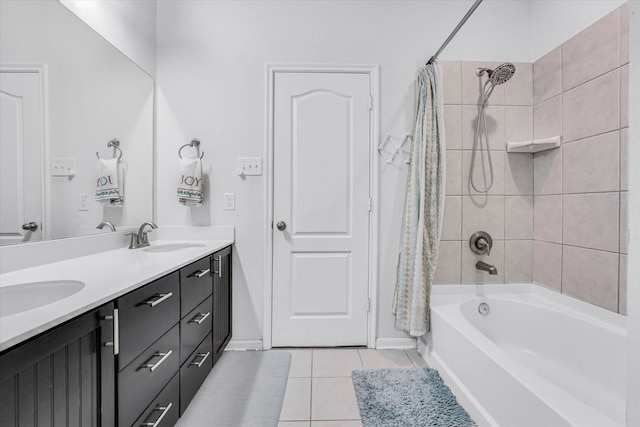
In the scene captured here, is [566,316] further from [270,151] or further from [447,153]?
[270,151]

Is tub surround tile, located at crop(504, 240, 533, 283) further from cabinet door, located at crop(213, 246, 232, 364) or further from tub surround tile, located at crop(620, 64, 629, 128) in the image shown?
cabinet door, located at crop(213, 246, 232, 364)

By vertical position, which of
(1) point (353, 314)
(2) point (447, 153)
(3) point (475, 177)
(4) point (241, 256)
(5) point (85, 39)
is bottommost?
(1) point (353, 314)

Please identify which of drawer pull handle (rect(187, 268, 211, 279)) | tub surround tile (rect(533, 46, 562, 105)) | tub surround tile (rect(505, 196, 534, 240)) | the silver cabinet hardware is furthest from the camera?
tub surround tile (rect(505, 196, 534, 240))

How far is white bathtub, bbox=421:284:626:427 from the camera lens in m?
1.08

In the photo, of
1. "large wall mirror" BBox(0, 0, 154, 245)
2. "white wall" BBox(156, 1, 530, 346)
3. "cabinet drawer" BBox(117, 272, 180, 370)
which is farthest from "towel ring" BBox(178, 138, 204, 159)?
"cabinet drawer" BBox(117, 272, 180, 370)

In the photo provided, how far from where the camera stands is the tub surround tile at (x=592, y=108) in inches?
59.4

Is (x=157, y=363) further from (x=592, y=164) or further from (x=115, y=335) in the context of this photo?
(x=592, y=164)

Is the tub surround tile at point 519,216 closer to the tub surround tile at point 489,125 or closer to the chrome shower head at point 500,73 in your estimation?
the tub surround tile at point 489,125

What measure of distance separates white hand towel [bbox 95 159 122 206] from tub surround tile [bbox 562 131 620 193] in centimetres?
270

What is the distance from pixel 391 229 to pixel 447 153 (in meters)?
0.67

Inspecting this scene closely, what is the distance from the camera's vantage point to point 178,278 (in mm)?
1328

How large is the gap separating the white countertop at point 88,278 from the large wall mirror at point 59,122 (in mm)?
181

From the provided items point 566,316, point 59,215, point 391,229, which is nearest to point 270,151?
point 391,229

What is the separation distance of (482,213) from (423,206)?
55 centimetres
